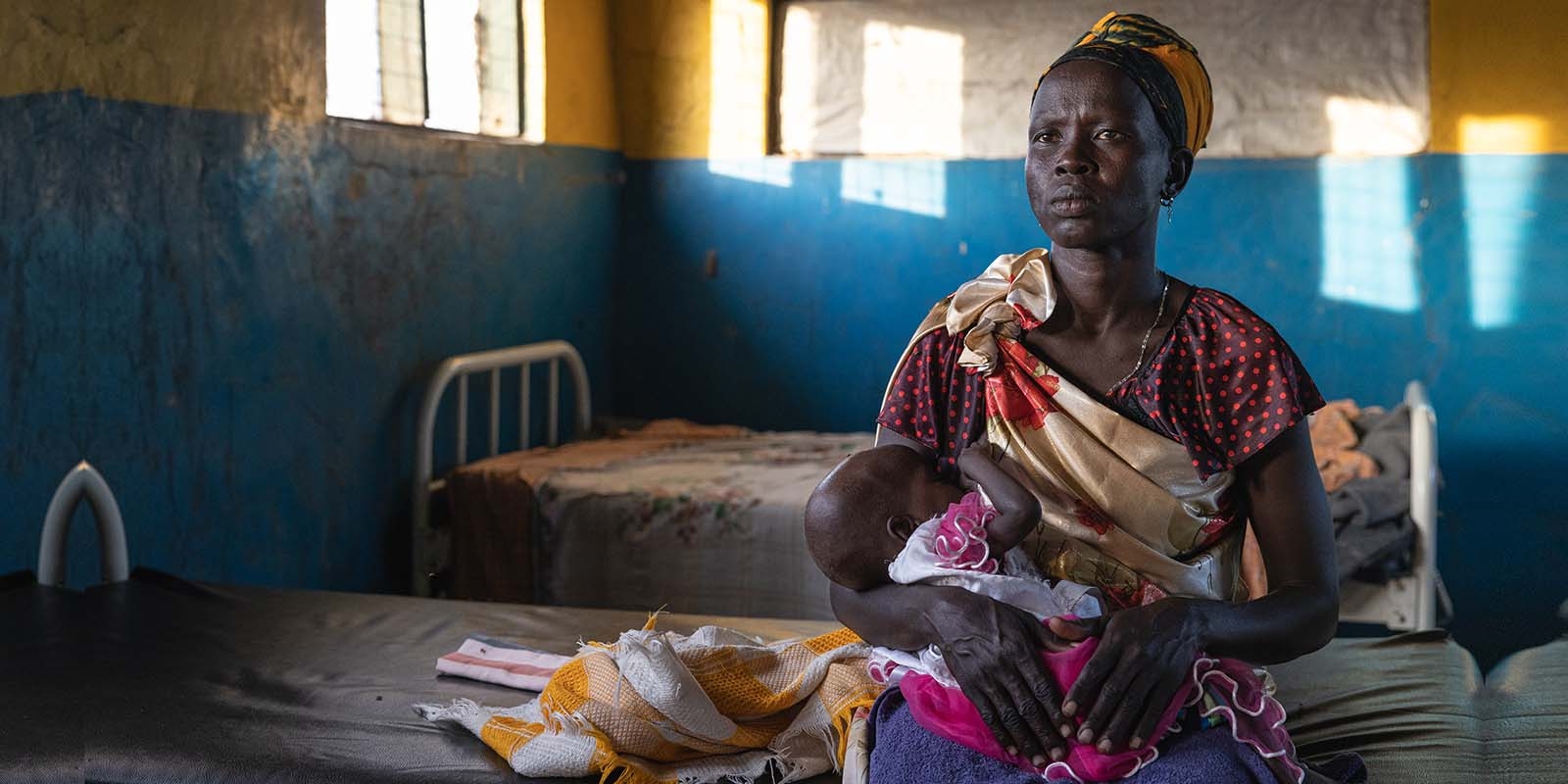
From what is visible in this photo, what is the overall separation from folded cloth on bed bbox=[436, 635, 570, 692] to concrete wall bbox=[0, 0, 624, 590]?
3.43 feet

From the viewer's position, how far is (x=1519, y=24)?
14.8ft

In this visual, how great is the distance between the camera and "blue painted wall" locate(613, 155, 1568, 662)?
15.0 feet

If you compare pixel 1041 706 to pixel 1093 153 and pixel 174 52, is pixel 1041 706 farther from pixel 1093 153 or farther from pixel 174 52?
pixel 174 52

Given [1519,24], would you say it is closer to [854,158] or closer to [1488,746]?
[854,158]

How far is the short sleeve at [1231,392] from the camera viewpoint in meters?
1.46

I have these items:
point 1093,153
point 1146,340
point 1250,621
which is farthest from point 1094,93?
point 1250,621

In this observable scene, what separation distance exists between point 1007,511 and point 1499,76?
3957mm

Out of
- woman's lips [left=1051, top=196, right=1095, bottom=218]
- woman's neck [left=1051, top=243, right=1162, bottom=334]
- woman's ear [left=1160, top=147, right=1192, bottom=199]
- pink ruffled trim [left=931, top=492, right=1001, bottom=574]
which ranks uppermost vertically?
woman's ear [left=1160, top=147, right=1192, bottom=199]

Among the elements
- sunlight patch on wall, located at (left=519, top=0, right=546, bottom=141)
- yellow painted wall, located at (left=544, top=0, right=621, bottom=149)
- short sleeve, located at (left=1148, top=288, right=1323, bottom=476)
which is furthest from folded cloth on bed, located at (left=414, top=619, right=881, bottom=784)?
yellow painted wall, located at (left=544, top=0, right=621, bottom=149)

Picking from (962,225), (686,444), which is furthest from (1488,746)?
(962,225)

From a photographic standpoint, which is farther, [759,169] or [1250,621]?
[759,169]

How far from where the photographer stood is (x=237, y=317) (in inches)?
125

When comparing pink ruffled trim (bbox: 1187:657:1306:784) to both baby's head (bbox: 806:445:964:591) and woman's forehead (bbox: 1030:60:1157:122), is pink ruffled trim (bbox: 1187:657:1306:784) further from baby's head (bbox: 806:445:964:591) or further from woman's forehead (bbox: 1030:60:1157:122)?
woman's forehead (bbox: 1030:60:1157:122)

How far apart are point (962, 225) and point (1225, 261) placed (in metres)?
0.92
